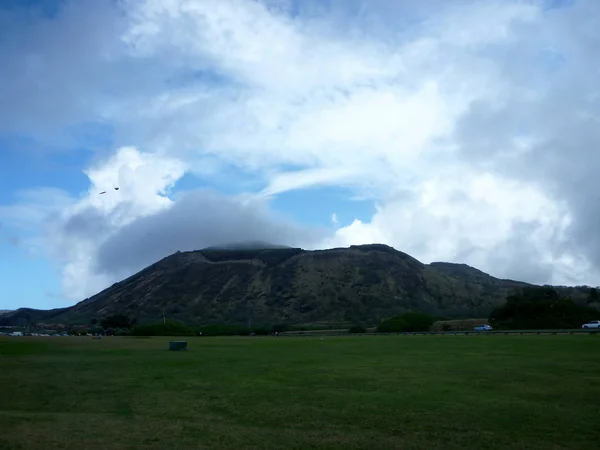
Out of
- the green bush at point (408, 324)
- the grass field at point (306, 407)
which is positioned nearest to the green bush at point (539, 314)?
the green bush at point (408, 324)

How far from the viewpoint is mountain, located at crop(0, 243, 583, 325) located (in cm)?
14950

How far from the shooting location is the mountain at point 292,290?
149500mm

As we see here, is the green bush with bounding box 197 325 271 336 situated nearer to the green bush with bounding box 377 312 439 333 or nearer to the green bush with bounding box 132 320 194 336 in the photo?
the green bush with bounding box 132 320 194 336

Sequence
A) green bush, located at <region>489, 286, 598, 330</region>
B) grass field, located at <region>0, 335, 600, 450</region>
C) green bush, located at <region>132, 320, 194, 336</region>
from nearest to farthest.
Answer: grass field, located at <region>0, 335, 600, 450</region> → green bush, located at <region>489, 286, 598, 330</region> → green bush, located at <region>132, 320, 194, 336</region>

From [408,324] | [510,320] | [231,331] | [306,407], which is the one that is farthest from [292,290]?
[306,407]

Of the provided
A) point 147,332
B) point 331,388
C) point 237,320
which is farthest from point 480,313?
point 331,388

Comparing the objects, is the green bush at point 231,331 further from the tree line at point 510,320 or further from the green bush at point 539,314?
the green bush at point 539,314

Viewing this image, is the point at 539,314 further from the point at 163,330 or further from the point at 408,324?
the point at 163,330

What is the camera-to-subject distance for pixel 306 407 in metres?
16.1

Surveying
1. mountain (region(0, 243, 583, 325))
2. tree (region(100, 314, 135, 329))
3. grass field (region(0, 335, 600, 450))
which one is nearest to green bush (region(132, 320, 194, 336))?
tree (region(100, 314, 135, 329))

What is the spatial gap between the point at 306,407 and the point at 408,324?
308 ft

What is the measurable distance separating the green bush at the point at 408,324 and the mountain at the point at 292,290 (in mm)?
28674

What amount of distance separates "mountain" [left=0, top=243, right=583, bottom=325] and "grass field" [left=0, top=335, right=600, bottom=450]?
116074 millimetres

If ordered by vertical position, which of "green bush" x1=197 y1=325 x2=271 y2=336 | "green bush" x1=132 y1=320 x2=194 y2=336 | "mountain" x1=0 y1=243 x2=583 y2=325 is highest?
"mountain" x1=0 y1=243 x2=583 y2=325
